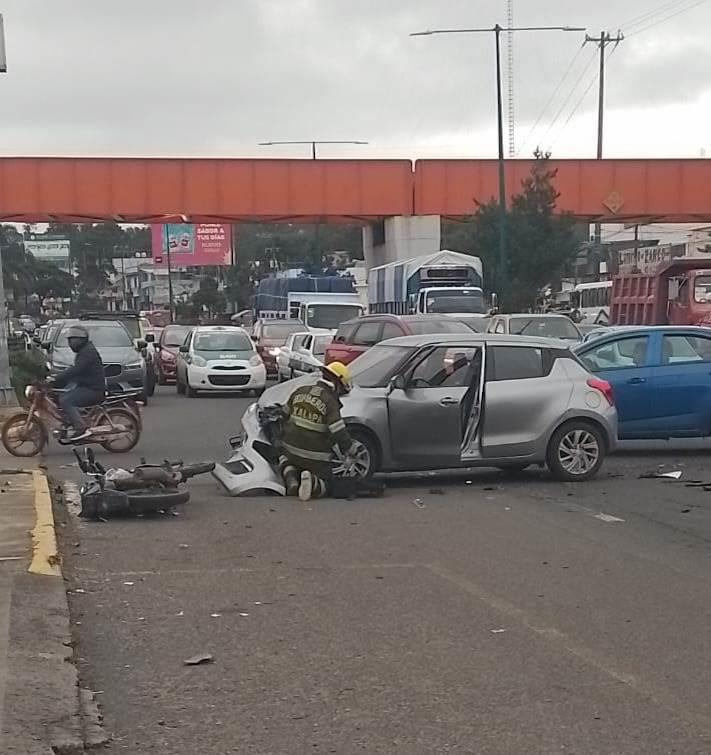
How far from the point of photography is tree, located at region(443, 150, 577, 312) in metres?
43.1

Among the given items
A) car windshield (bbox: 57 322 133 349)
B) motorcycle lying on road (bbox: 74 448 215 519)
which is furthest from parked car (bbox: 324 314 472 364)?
motorcycle lying on road (bbox: 74 448 215 519)

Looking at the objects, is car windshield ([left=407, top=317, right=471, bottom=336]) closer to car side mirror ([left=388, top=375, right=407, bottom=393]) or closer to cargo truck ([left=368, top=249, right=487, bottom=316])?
cargo truck ([left=368, top=249, right=487, bottom=316])

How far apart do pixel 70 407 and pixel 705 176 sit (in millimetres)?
34110

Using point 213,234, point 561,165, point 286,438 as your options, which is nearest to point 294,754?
point 286,438

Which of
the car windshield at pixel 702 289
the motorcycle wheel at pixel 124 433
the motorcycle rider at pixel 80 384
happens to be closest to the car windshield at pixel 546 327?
the car windshield at pixel 702 289

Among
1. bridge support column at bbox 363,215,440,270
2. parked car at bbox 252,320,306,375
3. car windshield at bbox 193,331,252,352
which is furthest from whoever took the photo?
bridge support column at bbox 363,215,440,270

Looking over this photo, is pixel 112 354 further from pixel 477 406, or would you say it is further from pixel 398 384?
pixel 477 406

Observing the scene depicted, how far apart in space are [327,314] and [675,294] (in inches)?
404

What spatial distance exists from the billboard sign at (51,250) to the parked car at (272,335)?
68.6m

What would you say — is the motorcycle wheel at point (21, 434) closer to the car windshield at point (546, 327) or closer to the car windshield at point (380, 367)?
the car windshield at point (380, 367)

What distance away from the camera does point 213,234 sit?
3118 inches

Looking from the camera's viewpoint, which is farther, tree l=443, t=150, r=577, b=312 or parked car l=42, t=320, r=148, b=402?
tree l=443, t=150, r=577, b=312

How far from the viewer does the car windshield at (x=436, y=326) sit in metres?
23.4

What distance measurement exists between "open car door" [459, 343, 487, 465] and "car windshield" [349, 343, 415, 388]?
0.73 metres
